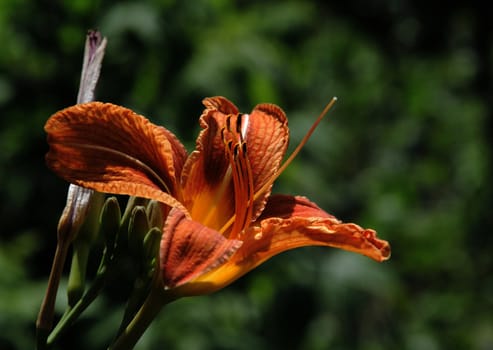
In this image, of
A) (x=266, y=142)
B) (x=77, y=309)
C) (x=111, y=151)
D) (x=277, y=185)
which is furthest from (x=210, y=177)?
(x=277, y=185)

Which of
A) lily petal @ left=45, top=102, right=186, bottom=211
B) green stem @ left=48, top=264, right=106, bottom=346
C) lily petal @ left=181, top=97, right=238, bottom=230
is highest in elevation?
lily petal @ left=45, top=102, right=186, bottom=211

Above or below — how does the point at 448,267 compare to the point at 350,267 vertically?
below

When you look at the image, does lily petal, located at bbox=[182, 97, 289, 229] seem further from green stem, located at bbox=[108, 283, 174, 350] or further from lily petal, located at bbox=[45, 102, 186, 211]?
green stem, located at bbox=[108, 283, 174, 350]

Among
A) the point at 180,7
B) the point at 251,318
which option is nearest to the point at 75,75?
the point at 180,7

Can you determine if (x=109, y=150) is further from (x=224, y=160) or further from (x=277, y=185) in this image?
(x=277, y=185)

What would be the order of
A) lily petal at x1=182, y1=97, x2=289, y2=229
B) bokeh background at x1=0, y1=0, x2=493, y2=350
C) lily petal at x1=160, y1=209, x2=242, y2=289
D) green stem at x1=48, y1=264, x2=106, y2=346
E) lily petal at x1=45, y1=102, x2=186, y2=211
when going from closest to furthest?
lily petal at x1=160, y1=209, x2=242, y2=289 < lily petal at x1=45, y1=102, x2=186, y2=211 < green stem at x1=48, y1=264, x2=106, y2=346 < lily petal at x1=182, y1=97, x2=289, y2=229 < bokeh background at x1=0, y1=0, x2=493, y2=350

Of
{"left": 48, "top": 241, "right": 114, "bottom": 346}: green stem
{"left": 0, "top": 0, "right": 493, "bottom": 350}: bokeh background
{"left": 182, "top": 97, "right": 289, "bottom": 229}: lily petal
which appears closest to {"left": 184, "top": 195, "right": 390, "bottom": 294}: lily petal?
{"left": 182, "top": 97, "right": 289, "bottom": 229}: lily petal

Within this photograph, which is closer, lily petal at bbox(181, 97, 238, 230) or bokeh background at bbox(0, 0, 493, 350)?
lily petal at bbox(181, 97, 238, 230)

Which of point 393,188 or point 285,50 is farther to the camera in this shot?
point 393,188

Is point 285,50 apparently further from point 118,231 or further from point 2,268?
point 118,231
